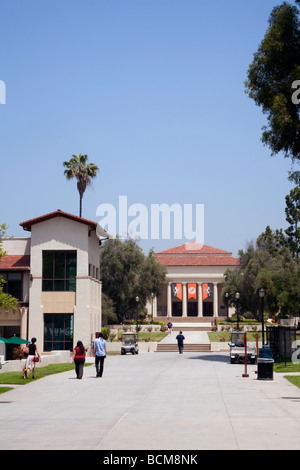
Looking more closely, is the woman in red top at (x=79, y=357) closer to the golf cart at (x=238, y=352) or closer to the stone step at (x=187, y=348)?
the golf cart at (x=238, y=352)

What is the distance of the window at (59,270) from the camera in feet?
150

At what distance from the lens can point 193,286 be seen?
102 meters

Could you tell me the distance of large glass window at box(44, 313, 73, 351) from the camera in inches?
1769

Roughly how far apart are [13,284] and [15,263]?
158 cm

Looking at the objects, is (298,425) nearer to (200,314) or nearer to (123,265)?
(123,265)

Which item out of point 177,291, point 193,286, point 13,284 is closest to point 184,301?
point 193,286

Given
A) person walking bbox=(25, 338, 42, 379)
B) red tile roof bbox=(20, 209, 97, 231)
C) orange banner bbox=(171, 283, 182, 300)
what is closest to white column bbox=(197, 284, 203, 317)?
orange banner bbox=(171, 283, 182, 300)

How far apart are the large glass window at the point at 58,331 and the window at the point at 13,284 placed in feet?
9.43

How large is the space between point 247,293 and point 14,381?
58487 mm

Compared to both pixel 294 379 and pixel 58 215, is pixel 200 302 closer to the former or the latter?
pixel 58 215

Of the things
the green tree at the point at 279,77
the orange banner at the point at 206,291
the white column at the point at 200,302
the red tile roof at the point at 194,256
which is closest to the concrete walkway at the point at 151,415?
the green tree at the point at 279,77
